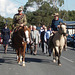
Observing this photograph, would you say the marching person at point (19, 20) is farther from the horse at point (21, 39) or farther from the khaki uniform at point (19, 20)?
the horse at point (21, 39)

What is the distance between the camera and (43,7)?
8469cm

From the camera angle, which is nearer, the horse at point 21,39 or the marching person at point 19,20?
the horse at point 21,39

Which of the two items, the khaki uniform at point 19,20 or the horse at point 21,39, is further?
the khaki uniform at point 19,20

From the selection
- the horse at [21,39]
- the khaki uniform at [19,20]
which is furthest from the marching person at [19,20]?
the horse at [21,39]

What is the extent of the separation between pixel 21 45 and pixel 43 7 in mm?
74052

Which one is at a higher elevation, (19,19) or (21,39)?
(19,19)

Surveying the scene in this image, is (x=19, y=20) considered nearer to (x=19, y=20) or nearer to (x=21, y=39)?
(x=19, y=20)

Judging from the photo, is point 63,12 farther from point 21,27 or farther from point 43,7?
point 21,27

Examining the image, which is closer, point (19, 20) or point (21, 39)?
point (21, 39)

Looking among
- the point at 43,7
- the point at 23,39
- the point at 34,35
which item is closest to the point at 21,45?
the point at 23,39

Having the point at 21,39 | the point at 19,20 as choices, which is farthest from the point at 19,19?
the point at 21,39

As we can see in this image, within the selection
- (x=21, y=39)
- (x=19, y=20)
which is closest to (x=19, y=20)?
(x=19, y=20)

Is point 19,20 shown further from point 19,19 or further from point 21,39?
point 21,39

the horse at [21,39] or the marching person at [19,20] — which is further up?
the marching person at [19,20]
